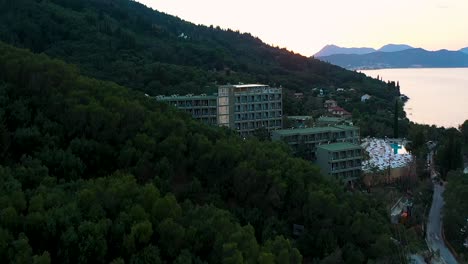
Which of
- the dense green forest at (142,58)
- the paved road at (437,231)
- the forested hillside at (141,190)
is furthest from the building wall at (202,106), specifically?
the paved road at (437,231)

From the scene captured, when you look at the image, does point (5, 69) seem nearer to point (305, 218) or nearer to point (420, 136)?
point (305, 218)

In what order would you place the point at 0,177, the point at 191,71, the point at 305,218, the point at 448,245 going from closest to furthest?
the point at 0,177 → the point at 305,218 → the point at 448,245 → the point at 191,71

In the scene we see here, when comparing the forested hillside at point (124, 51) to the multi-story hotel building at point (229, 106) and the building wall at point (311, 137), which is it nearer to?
the multi-story hotel building at point (229, 106)

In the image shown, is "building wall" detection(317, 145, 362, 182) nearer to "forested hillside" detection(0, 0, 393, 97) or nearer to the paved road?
the paved road

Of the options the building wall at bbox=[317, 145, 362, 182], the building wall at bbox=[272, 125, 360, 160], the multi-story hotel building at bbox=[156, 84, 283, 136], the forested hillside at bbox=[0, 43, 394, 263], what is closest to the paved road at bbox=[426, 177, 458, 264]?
the forested hillside at bbox=[0, 43, 394, 263]

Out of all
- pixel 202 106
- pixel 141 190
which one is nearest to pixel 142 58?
pixel 202 106

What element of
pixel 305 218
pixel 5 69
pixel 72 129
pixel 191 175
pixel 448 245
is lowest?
pixel 448 245

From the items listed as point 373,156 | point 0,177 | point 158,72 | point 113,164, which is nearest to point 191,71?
point 158,72

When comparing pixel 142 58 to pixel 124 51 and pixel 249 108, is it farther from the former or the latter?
pixel 249 108
